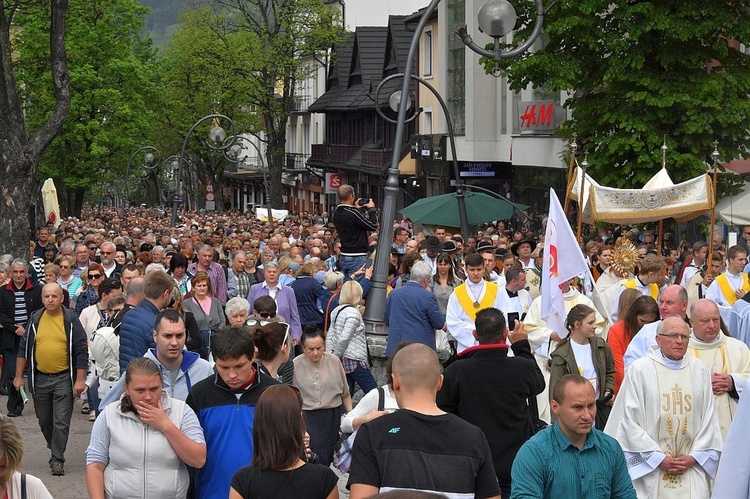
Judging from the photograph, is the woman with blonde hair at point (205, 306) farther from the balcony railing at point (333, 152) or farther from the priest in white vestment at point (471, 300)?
the balcony railing at point (333, 152)

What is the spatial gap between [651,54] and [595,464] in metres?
21.9

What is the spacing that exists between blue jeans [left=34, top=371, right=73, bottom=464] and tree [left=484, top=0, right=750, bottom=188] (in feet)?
54.0

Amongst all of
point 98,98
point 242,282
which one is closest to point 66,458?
point 242,282

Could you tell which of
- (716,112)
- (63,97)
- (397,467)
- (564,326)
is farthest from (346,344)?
(716,112)

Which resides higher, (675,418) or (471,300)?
(471,300)

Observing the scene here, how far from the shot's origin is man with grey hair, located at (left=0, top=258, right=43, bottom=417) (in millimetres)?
14328

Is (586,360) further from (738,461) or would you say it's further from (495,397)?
(738,461)

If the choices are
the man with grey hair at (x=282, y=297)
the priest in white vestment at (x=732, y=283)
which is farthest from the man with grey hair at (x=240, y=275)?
the priest in white vestment at (x=732, y=283)

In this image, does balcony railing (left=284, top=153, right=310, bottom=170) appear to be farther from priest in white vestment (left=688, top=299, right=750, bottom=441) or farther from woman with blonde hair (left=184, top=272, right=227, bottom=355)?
priest in white vestment (left=688, top=299, right=750, bottom=441)

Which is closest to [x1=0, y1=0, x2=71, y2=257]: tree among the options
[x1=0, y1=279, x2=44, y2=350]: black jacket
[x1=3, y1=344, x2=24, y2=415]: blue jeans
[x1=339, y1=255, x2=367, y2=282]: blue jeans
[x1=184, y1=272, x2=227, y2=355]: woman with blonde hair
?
[x1=339, y1=255, x2=367, y2=282]: blue jeans

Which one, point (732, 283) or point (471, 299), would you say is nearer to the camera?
point (471, 299)

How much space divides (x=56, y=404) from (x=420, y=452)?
6770mm

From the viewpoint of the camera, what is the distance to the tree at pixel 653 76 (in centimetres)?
2558

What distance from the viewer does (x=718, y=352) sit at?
8180mm
